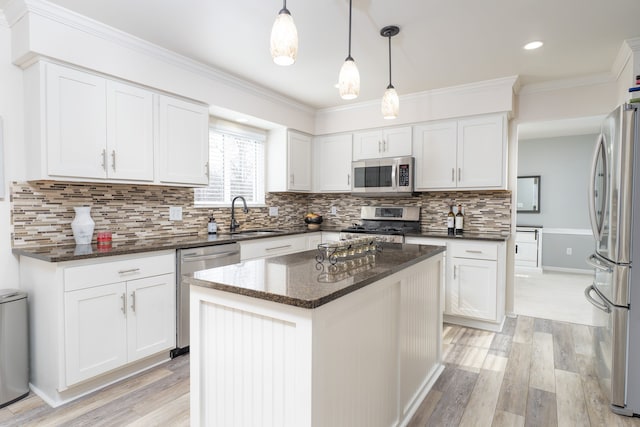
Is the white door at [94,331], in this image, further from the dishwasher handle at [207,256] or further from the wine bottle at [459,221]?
the wine bottle at [459,221]

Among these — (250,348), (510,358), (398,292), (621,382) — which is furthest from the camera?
(510,358)

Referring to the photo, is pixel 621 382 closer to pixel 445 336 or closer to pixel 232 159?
pixel 445 336

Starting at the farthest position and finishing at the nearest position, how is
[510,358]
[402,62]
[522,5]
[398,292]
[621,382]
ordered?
1. [402,62]
2. [510,358]
3. [522,5]
4. [621,382]
5. [398,292]

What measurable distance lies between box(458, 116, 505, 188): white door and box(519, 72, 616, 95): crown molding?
556 millimetres

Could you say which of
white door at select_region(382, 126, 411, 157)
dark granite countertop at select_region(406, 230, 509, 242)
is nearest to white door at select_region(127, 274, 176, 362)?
dark granite countertop at select_region(406, 230, 509, 242)

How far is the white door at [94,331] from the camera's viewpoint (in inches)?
82.7

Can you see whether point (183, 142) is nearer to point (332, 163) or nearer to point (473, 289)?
point (332, 163)

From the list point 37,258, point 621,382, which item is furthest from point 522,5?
point 37,258

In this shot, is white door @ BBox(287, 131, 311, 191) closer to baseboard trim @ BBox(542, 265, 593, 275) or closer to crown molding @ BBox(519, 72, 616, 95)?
crown molding @ BBox(519, 72, 616, 95)

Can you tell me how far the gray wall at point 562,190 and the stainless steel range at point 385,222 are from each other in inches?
136

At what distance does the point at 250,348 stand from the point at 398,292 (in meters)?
0.84

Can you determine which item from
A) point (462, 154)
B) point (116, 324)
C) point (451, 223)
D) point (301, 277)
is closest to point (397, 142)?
point (462, 154)

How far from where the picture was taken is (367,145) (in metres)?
4.32

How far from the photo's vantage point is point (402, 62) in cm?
306
